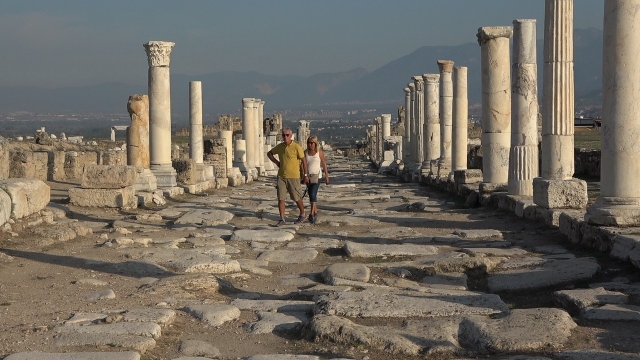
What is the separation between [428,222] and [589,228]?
3.66 m

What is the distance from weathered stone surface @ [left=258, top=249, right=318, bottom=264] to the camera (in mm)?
9805

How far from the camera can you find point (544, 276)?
8195 millimetres

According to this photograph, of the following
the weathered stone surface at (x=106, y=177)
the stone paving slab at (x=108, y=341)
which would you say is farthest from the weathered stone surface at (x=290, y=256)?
the weathered stone surface at (x=106, y=177)

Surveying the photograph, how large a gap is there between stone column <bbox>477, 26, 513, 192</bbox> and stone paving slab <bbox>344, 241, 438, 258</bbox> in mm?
6377

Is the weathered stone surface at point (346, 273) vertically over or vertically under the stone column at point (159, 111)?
under

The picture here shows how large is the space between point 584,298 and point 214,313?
9.47ft

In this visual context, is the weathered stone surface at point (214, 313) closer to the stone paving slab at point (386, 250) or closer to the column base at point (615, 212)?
the stone paving slab at point (386, 250)

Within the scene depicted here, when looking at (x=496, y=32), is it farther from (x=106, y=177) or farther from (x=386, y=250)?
(x=386, y=250)

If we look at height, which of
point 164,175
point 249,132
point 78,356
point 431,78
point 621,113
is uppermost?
point 431,78

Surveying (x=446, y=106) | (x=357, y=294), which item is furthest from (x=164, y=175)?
(x=357, y=294)

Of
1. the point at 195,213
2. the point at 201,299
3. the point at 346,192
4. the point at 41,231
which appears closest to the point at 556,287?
the point at 201,299

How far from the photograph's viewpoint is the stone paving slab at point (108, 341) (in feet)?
19.0

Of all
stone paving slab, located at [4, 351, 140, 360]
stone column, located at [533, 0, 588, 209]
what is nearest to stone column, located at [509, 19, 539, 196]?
stone column, located at [533, 0, 588, 209]

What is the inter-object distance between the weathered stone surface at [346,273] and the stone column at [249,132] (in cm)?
2343
